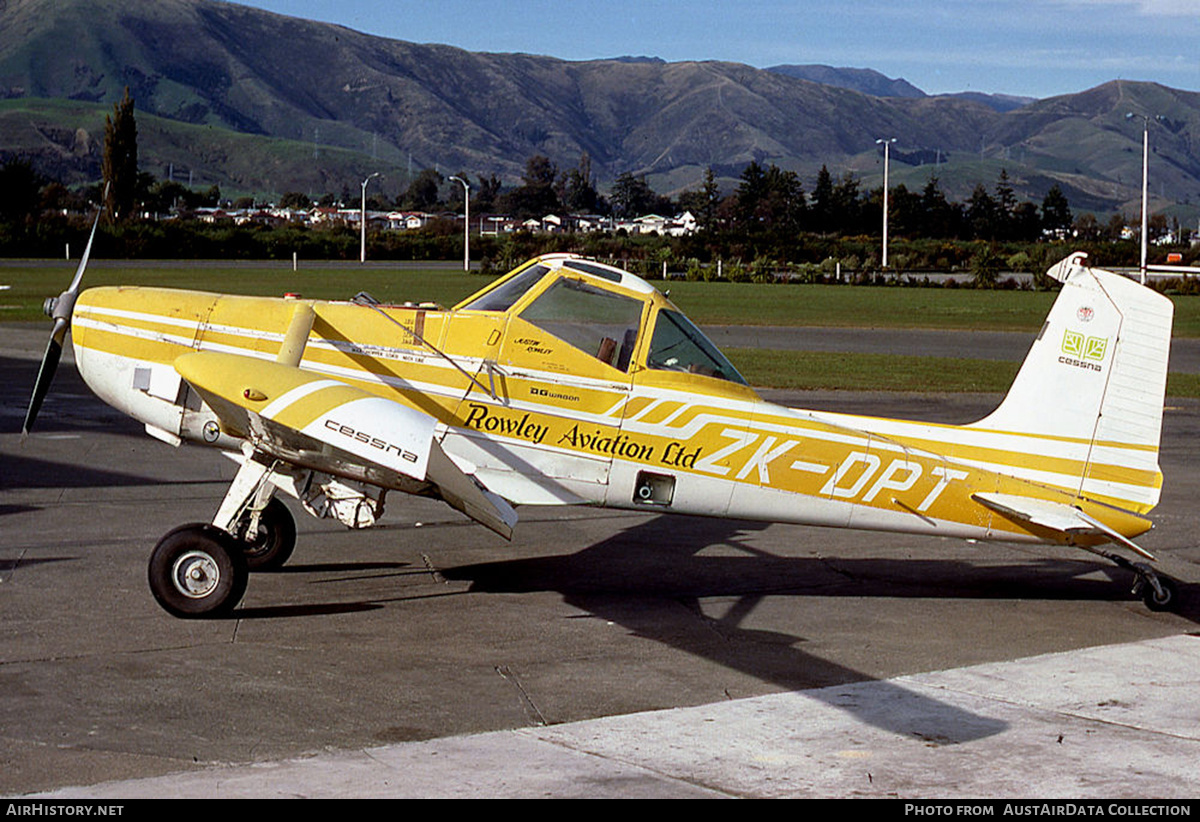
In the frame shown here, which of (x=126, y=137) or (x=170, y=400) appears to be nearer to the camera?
(x=170, y=400)

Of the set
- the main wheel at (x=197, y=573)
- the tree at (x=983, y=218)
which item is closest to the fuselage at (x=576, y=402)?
the main wheel at (x=197, y=573)

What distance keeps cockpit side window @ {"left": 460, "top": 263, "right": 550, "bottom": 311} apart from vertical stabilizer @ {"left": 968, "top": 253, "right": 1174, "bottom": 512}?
3823mm

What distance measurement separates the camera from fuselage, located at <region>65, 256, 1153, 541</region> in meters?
10.0

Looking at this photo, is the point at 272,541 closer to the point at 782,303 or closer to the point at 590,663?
the point at 590,663

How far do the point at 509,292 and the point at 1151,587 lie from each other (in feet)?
18.3

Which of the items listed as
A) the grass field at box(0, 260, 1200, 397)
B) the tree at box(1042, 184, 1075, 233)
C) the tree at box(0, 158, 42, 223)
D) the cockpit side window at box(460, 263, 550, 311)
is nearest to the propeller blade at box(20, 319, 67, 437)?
the cockpit side window at box(460, 263, 550, 311)

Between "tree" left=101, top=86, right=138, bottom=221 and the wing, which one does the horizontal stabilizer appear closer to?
the wing

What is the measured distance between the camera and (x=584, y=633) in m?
9.47

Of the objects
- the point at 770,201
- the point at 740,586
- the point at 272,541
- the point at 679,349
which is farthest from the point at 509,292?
the point at 770,201

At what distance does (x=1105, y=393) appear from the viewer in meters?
10.4

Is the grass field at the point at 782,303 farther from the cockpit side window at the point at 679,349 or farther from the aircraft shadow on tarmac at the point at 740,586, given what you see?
the cockpit side window at the point at 679,349

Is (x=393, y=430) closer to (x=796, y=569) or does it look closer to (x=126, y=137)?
(x=796, y=569)

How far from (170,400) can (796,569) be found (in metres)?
5.51
